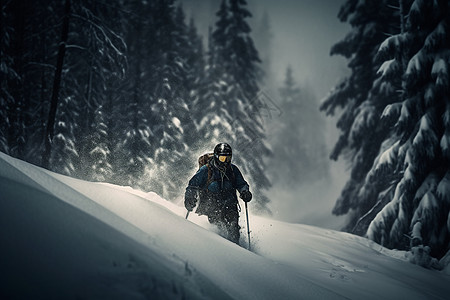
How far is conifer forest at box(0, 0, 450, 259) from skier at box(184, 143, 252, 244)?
560cm

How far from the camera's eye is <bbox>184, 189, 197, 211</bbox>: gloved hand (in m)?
5.65

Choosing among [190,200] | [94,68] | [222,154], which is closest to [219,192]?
[190,200]

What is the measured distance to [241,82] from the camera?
69.7ft

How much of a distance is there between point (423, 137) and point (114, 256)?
9488 millimetres

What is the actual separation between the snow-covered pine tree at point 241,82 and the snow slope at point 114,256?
48.2ft

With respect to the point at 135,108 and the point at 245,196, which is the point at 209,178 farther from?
the point at 135,108

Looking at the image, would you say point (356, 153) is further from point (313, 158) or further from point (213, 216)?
point (313, 158)

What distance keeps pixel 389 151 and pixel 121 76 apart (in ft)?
36.1

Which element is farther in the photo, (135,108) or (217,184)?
(135,108)

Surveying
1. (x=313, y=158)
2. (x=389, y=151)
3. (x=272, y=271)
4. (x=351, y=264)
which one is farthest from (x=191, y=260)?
(x=313, y=158)

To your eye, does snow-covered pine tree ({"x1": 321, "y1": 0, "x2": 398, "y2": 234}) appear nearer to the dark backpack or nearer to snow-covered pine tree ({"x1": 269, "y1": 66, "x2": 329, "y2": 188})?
the dark backpack

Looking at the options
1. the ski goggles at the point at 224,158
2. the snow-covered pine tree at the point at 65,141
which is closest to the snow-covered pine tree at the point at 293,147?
the snow-covered pine tree at the point at 65,141

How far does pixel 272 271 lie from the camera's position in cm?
346

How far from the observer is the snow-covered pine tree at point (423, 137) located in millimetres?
8398
